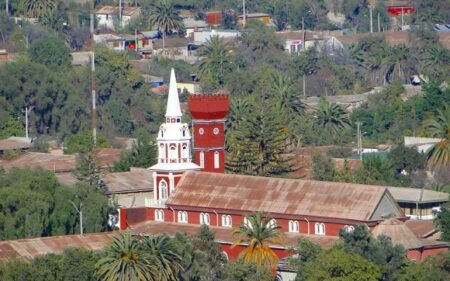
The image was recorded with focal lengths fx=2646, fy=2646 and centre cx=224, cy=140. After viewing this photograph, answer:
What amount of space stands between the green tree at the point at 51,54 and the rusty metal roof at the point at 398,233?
81.9 meters

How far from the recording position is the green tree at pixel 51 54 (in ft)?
605

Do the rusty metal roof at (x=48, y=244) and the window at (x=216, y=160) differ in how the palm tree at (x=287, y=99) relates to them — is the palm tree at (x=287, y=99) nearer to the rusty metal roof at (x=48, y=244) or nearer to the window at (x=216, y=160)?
the window at (x=216, y=160)

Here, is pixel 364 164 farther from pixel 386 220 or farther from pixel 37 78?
pixel 37 78

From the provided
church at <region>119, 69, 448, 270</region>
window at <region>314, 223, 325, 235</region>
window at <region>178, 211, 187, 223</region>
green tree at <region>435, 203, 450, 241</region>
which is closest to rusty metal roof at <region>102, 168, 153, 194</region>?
church at <region>119, 69, 448, 270</region>

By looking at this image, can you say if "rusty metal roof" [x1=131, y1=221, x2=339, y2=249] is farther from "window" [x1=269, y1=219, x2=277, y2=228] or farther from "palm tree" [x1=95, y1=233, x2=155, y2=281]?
"palm tree" [x1=95, y1=233, x2=155, y2=281]

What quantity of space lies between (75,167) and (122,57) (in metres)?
53.7

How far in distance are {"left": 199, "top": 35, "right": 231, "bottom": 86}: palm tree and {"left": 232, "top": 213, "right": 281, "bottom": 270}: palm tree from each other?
78.0 m

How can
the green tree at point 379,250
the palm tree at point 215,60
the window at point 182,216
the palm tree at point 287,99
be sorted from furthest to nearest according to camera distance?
the palm tree at point 215,60 < the palm tree at point 287,99 < the window at point 182,216 < the green tree at point 379,250

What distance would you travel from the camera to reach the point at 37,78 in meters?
167

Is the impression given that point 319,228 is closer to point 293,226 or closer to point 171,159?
point 293,226

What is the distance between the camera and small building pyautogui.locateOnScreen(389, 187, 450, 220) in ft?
382

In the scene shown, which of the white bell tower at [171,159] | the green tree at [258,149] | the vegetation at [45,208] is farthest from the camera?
the green tree at [258,149]

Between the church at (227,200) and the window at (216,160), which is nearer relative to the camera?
the church at (227,200)

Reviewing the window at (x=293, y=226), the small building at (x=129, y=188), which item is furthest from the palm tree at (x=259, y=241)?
the small building at (x=129, y=188)
